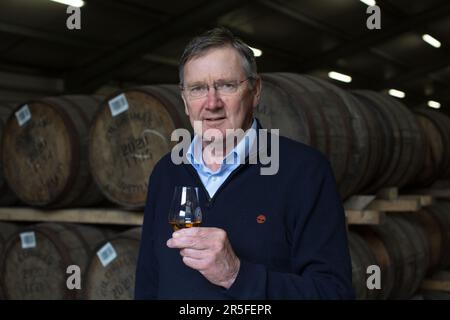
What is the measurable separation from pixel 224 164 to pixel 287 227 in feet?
0.92

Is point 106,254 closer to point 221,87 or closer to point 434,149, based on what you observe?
point 221,87

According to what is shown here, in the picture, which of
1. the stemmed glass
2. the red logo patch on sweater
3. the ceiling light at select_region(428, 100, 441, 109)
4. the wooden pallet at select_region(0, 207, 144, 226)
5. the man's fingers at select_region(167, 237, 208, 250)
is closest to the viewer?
the man's fingers at select_region(167, 237, 208, 250)

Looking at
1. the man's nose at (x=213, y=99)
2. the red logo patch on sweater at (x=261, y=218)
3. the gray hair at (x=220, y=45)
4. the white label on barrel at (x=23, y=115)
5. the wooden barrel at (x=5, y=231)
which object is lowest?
the red logo patch on sweater at (x=261, y=218)

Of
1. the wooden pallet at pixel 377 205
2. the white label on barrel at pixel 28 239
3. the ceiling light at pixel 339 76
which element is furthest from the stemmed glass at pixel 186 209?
the ceiling light at pixel 339 76

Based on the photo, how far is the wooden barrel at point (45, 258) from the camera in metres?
3.92

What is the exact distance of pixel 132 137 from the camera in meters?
3.55

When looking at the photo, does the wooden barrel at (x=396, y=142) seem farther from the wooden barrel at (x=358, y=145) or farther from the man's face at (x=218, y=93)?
the man's face at (x=218, y=93)

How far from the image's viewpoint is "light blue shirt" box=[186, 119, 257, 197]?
5.99ft

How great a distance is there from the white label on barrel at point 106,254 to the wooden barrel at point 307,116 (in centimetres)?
126

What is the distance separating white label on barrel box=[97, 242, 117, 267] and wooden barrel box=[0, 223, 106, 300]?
27 centimetres

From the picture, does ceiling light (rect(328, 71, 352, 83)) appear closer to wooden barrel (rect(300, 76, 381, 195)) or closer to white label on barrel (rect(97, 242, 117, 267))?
wooden barrel (rect(300, 76, 381, 195))

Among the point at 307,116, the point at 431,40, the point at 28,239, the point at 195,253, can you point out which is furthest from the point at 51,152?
the point at 431,40

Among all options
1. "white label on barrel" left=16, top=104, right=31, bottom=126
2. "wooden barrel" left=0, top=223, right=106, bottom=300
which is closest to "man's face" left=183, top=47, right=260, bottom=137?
"wooden barrel" left=0, top=223, right=106, bottom=300
